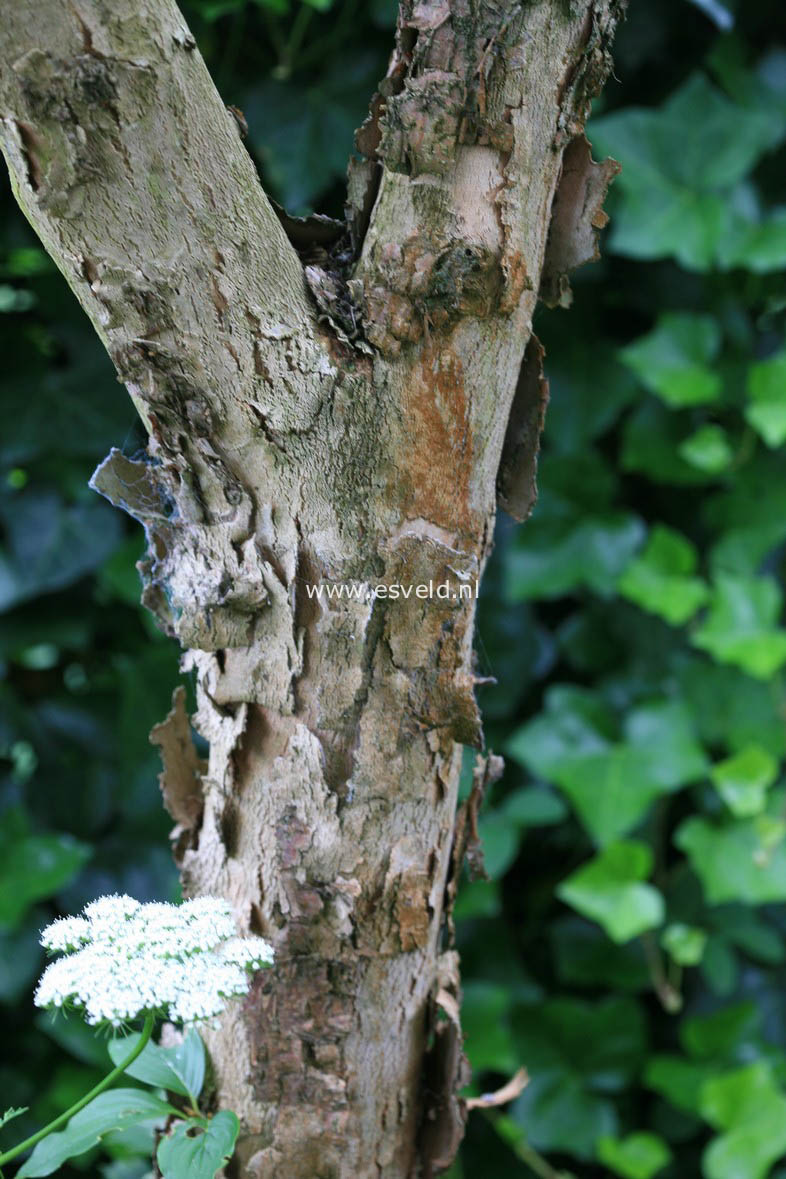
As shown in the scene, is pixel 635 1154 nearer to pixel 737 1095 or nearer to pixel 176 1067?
pixel 737 1095

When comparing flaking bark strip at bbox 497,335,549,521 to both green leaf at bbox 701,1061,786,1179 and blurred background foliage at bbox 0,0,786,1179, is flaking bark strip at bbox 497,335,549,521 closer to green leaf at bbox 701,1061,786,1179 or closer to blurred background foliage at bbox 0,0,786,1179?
blurred background foliage at bbox 0,0,786,1179

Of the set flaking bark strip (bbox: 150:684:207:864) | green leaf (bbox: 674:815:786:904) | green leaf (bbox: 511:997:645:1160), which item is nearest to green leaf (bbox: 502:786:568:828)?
green leaf (bbox: 674:815:786:904)

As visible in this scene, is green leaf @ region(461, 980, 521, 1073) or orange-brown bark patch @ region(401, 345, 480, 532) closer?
orange-brown bark patch @ region(401, 345, 480, 532)

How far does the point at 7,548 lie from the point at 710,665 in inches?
30.0

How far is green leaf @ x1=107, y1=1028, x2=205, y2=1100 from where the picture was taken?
46cm

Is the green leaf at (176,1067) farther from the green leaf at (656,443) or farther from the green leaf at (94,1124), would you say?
the green leaf at (656,443)

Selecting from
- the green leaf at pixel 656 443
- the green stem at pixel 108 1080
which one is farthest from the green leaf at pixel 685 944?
the green stem at pixel 108 1080

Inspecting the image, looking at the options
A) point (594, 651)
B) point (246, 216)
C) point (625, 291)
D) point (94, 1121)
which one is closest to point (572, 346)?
point (625, 291)

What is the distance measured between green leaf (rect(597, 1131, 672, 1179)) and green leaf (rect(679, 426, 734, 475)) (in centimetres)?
78

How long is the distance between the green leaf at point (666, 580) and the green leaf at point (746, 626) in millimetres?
23

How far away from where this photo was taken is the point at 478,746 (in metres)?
0.44

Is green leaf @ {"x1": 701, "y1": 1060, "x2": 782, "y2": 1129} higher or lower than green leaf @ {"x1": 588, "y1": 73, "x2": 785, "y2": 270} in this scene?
lower

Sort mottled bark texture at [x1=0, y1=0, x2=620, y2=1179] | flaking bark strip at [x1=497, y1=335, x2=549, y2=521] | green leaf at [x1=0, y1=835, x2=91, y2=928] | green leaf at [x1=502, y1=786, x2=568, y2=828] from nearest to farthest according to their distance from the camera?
mottled bark texture at [x1=0, y1=0, x2=620, y2=1179]
flaking bark strip at [x1=497, y1=335, x2=549, y2=521]
green leaf at [x1=0, y1=835, x2=91, y2=928]
green leaf at [x1=502, y1=786, x2=568, y2=828]

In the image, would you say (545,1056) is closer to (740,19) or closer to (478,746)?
(478,746)
